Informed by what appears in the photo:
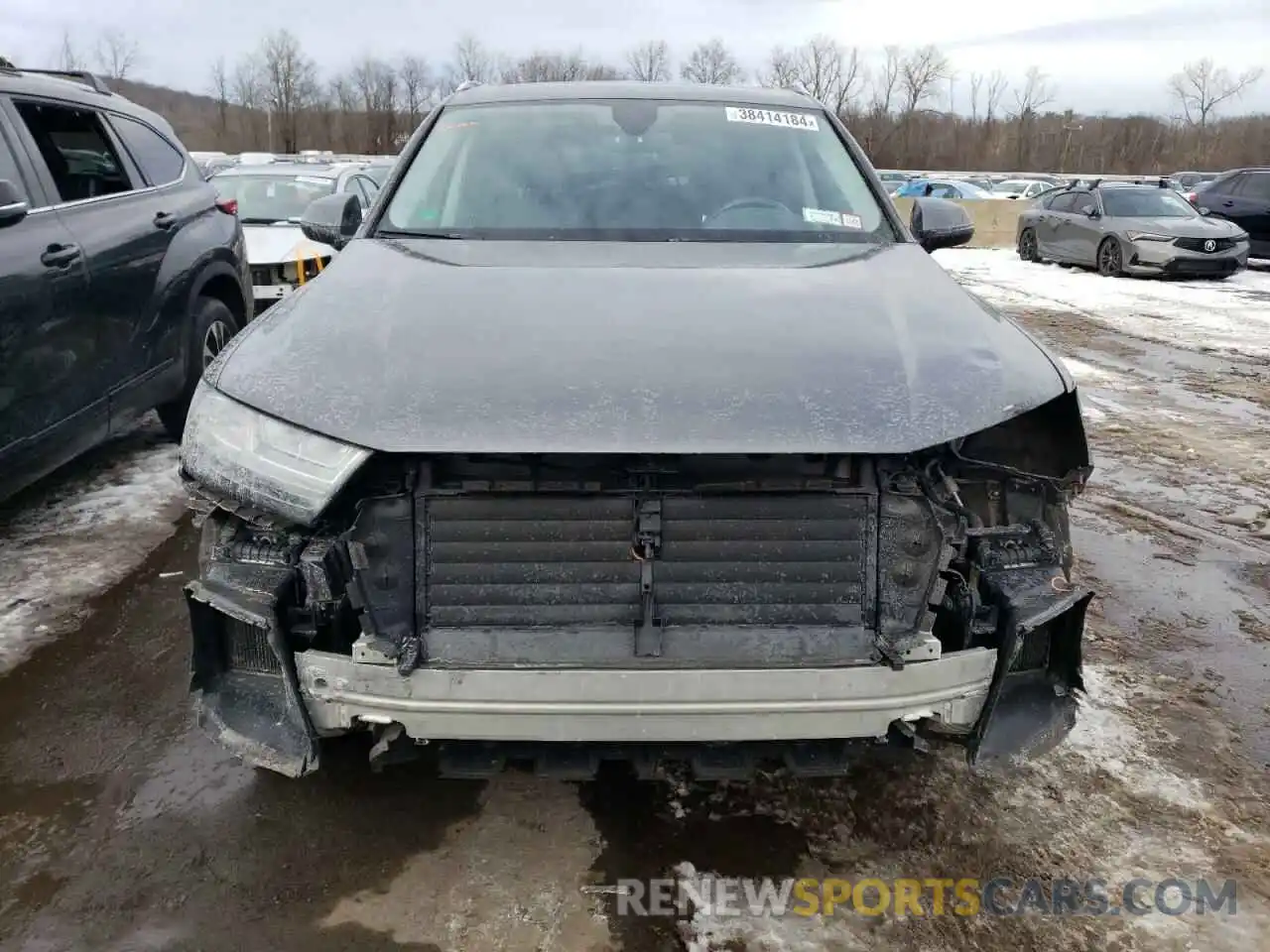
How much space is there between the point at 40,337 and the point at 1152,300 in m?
13.0

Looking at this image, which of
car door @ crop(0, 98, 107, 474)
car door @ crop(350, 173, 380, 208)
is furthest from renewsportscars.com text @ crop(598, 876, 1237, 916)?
car door @ crop(350, 173, 380, 208)

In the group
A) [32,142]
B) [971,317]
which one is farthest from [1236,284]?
[32,142]

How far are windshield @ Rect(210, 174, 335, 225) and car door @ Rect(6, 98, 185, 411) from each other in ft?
15.2

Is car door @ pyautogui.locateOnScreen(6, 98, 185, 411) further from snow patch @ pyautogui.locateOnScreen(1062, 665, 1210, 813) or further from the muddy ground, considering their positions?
snow patch @ pyautogui.locateOnScreen(1062, 665, 1210, 813)

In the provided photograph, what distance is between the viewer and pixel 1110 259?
1547cm

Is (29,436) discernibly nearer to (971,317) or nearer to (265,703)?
(265,703)

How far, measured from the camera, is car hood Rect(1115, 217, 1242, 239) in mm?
14688

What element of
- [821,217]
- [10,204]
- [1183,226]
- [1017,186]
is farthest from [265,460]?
[1017,186]

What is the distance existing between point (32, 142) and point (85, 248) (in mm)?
503

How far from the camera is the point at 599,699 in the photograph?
2053 millimetres

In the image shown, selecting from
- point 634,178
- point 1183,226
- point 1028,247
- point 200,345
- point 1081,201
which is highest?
point 634,178

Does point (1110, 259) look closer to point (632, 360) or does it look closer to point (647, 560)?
point (632, 360)

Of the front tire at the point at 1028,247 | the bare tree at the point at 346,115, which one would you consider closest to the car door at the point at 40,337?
the front tire at the point at 1028,247

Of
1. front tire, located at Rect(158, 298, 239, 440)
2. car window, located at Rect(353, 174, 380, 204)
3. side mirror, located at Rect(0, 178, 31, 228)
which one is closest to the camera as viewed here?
side mirror, located at Rect(0, 178, 31, 228)
